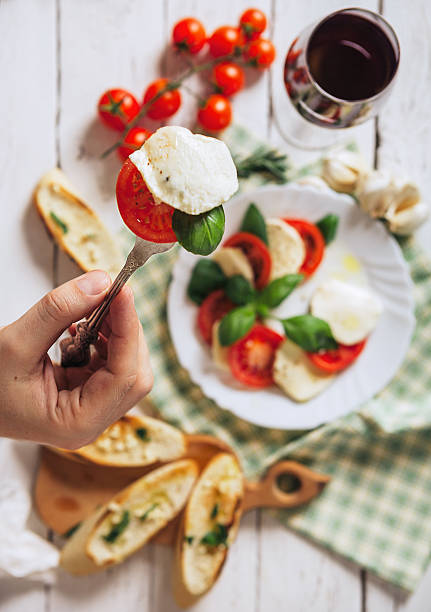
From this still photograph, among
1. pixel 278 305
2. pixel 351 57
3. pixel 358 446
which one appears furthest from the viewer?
pixel 358 446

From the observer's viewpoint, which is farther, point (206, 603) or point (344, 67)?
point (206, 603)

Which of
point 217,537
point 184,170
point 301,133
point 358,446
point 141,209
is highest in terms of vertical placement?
point 184,170

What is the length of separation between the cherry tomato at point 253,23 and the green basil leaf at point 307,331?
1.03 m

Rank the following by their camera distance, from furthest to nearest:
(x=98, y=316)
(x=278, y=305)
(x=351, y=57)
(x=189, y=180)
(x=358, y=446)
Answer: (x=358, y=446)
(x=278, y=305)
(x=351, y=57)
(x=98, y=316)
(x=189, y=180)

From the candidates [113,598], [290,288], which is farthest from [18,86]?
[113,598]

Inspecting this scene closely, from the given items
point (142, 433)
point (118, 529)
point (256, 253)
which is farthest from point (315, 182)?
point (118, 529)

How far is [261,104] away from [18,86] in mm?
905

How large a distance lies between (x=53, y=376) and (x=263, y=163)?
1150 millimetres

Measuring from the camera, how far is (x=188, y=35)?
2.18 m

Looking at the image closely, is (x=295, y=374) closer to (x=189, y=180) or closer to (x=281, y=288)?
(x=281, y=288)

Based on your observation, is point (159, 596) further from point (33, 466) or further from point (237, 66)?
point (237, 66)

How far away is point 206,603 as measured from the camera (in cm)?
236

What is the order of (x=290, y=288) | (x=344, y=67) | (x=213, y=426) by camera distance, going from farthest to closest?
(x=213, y=426) < (x=290, y=288) < (x=344, y=67)

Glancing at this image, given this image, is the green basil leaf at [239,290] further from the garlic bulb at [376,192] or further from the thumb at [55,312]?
the thumb at [55,312]
